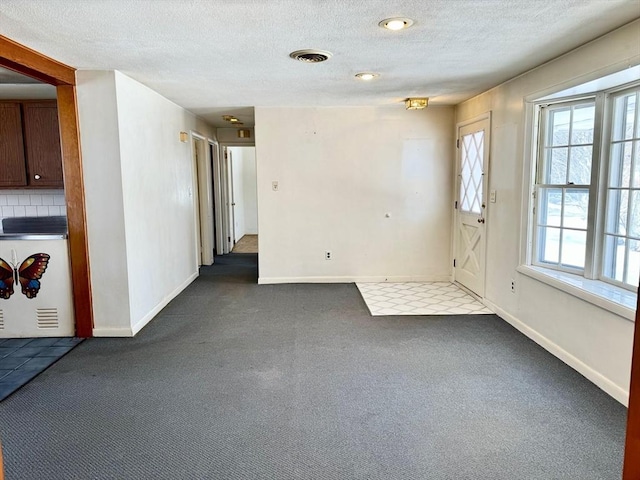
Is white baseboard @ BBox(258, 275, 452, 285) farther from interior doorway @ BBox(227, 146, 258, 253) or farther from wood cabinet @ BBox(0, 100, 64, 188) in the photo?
interior doorway @ BBox(227, 146, 258, 253)

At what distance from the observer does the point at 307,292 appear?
5.32 m

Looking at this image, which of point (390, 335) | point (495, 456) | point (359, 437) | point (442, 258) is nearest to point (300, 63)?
point (390, 335)

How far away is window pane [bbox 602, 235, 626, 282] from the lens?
3.04m

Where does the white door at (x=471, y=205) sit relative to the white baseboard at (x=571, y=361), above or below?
above

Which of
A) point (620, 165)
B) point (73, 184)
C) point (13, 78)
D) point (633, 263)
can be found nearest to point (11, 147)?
point (13, 78)

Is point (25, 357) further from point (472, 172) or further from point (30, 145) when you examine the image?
point (472, 172)

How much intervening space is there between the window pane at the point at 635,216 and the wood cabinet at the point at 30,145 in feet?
16.4

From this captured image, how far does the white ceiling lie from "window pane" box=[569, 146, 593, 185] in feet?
2.50

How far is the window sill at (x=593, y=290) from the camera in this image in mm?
2662

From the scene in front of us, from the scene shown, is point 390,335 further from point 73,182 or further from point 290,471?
point 73,182

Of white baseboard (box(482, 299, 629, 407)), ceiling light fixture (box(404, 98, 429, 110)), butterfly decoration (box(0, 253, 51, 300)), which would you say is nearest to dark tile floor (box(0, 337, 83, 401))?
butterfly decoration (box(0, 253, 51, 300))

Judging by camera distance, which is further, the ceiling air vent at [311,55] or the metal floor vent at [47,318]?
the metal floor vent at [47,318]

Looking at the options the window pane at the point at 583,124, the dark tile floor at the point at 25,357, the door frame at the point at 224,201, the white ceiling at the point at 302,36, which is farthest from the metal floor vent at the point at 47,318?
the window pane at the point at 583,124

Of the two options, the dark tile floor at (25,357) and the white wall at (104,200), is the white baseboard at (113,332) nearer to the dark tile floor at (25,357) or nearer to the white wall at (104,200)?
the white wall at (104,200)
